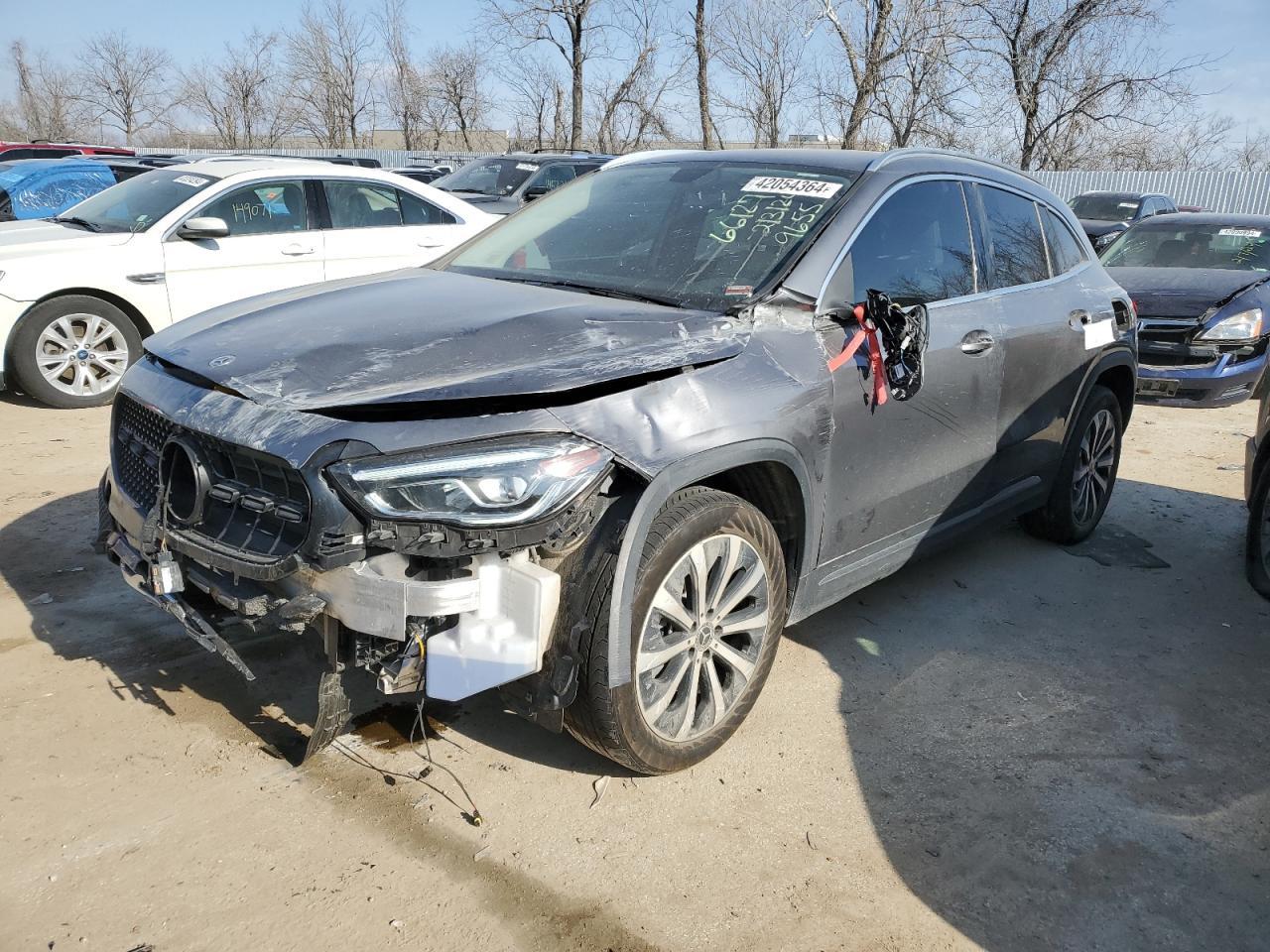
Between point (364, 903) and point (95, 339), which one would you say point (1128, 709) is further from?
point (95, 339)

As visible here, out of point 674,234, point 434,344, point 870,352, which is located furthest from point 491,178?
point 434,344

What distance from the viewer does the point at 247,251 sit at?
7.95 m

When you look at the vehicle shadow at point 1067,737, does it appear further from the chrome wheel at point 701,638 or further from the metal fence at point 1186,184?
the metal fence at point 1186,184

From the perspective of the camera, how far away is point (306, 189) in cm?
830

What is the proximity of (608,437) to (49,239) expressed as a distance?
650cm

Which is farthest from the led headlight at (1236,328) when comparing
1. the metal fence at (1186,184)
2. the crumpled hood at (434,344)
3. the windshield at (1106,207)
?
the metal fence at (1186,184)

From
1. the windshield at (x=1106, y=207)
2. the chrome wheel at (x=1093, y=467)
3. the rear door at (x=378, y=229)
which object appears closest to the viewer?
the chrome wheel at (x=1093, y=467)

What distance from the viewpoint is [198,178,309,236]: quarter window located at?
7.93m

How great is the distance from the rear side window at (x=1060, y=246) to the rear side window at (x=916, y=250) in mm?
872

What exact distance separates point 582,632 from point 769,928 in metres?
0.87

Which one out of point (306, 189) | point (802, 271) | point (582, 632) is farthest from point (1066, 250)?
point (306, 189)

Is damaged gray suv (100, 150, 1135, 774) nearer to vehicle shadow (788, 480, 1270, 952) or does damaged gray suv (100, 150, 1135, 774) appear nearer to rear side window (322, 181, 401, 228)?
vehicle shadow (788, 480, 1270, 952)

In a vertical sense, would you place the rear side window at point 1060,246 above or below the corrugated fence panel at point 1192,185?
below

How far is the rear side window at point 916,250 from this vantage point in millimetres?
3594
